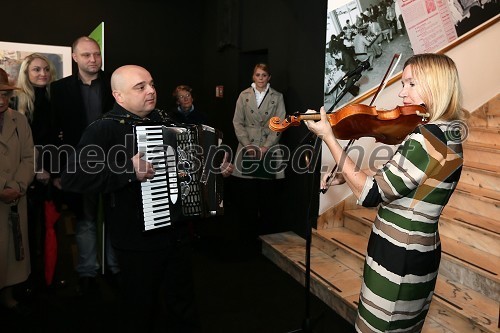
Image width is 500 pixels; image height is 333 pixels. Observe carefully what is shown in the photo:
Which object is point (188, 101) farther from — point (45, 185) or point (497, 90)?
point (497, 90)

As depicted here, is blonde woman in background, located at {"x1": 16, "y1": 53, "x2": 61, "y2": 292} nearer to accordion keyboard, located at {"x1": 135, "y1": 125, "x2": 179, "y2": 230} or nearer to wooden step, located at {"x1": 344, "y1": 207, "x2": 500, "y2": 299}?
accordion keyboard, located at {"x1": 135, "y1": 125, "x2": 179, "y2": 230}

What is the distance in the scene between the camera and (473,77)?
4.16 metres

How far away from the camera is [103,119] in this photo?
204cm

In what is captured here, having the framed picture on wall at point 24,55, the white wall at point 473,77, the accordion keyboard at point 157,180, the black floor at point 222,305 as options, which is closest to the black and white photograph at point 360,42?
the white wall at point 473,77

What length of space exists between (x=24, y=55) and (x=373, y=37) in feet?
15.4

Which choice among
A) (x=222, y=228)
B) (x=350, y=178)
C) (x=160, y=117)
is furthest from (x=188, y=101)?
(x=350, y=178)

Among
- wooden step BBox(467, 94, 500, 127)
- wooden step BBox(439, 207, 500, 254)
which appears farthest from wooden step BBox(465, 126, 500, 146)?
wooden step BBox(439, 207, 500, 254)

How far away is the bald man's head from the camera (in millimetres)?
2049

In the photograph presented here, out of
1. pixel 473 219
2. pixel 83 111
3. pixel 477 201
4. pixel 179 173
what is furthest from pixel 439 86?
pixel 83 111

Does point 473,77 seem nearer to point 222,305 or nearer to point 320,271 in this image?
point 320,271

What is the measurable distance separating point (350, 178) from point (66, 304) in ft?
8.28

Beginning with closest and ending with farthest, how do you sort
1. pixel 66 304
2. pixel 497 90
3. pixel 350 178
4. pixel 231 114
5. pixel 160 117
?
pixel 350 178 → pixel 160 117 → pixel 66 304 → pixel 497 90 → pixel 231 114

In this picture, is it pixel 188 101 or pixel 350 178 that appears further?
pixel 188 101

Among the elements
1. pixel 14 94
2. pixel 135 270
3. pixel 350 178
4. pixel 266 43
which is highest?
pixel 266 43
